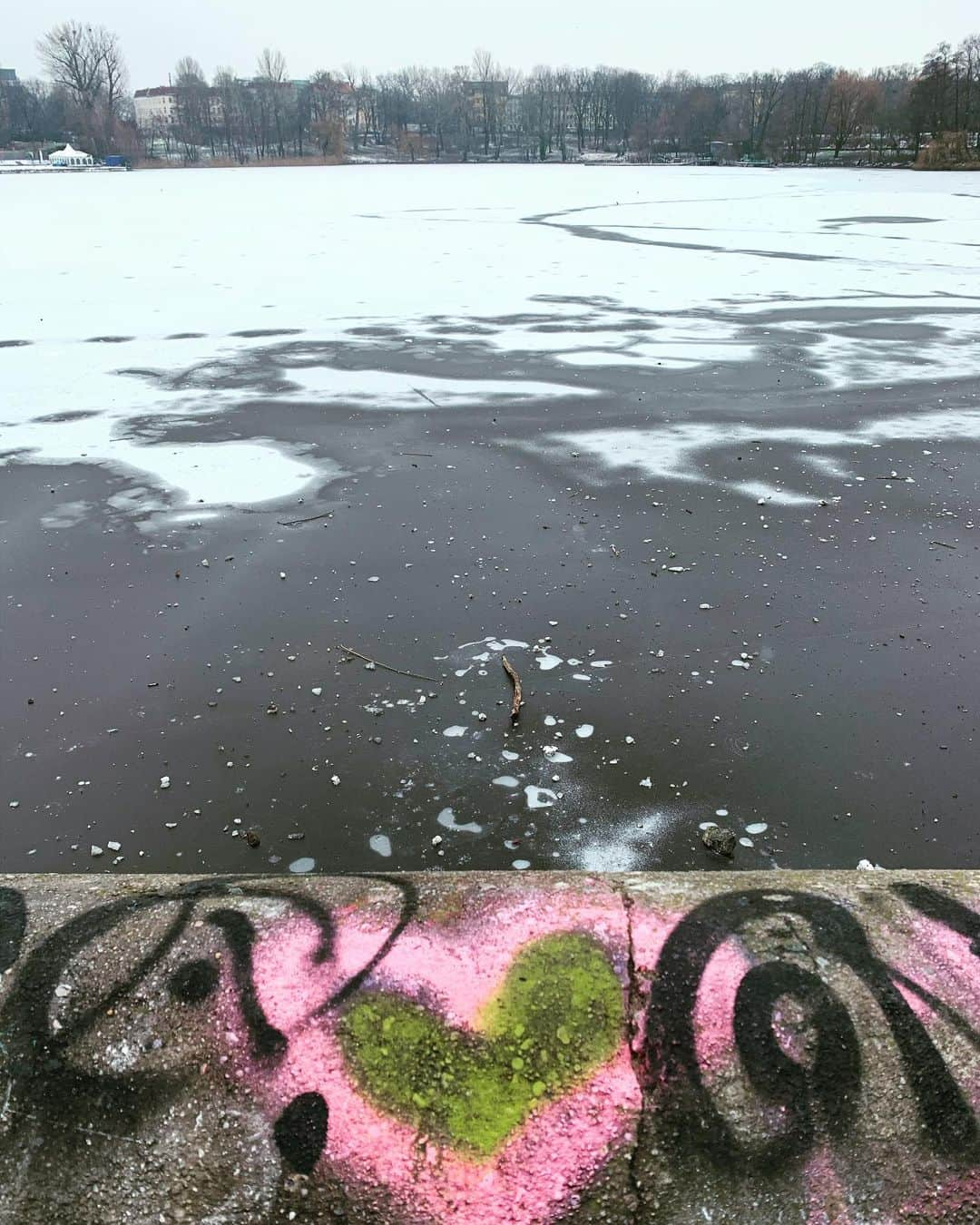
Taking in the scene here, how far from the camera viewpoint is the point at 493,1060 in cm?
203

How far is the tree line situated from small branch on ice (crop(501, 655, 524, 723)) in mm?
77509

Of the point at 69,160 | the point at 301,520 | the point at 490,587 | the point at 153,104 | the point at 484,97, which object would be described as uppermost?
the point at 153,104

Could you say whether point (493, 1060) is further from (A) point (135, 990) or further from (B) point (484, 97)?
(B) point (484, 97)

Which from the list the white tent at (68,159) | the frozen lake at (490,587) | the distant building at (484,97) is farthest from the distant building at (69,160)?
the frozen lake at (490,587)

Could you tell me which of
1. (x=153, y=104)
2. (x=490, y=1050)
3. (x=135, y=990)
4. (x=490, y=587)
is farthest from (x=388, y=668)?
(x=153, y=104)

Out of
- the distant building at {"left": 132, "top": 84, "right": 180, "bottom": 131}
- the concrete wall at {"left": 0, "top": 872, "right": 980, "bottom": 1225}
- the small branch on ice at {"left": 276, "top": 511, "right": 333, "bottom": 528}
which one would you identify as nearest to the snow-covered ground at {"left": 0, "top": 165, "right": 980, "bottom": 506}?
the small branch on ice at {"left": 276, "top": 511, "right": 333, "bottom": 528}

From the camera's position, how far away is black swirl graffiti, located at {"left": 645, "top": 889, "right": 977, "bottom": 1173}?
192 cm

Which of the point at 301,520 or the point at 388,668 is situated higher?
the point at 301,520

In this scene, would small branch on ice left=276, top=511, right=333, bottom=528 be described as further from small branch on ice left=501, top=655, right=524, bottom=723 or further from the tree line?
the tree line

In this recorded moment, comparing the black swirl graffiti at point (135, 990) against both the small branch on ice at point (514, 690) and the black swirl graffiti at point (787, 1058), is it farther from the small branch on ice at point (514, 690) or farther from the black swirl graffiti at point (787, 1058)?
the small branch on ice at point (514, 690)

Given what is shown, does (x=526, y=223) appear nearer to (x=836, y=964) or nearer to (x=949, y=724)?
(x=949, y=724)

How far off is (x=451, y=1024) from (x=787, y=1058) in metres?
0.75

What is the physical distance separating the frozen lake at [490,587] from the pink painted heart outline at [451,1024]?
3.42 feet

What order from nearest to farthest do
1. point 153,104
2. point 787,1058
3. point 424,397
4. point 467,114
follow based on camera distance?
point 787,1058, point 424,397, point 467,114, point 153,104
